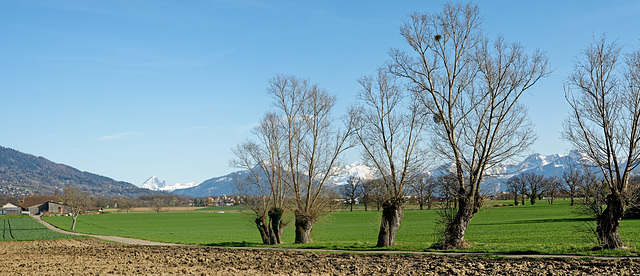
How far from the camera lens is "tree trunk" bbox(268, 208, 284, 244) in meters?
35.7

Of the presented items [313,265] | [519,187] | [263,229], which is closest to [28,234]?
[263,229]

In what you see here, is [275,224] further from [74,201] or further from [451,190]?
[74,201]

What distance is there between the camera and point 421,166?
1067 inches

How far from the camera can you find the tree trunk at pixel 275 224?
35.7 meters

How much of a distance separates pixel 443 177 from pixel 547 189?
368 feet

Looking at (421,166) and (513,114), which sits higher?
(513,114)

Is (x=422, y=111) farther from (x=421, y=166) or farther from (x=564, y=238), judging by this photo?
(x=564, y=238)

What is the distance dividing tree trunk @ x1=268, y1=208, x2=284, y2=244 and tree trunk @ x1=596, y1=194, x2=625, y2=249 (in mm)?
20616

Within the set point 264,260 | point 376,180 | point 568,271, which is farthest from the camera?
point 376,180

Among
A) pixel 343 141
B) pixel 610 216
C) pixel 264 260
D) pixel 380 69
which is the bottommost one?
pixel 264 260

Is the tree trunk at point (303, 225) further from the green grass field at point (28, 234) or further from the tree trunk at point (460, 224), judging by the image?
the green grass field at point (28, 234)

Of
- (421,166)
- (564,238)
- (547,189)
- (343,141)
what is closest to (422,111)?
(421,166)

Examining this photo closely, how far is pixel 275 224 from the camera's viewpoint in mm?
35812

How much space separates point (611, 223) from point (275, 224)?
2154cm
